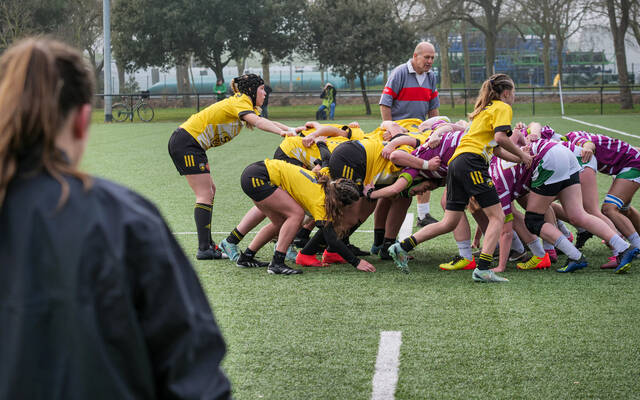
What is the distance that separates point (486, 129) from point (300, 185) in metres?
1.63

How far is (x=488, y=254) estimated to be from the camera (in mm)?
6172

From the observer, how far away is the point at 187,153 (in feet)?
23.6

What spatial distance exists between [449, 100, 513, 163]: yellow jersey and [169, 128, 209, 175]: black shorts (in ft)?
8.07

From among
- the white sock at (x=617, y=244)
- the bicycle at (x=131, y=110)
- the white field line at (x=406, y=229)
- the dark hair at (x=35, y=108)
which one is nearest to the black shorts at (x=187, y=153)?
the white field line at (x=406, y=229)

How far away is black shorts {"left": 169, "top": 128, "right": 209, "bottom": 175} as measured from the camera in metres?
7.21

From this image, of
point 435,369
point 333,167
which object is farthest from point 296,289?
point 435,369

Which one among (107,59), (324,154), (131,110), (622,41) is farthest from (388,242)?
(622,41)

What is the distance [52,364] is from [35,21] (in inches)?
1845

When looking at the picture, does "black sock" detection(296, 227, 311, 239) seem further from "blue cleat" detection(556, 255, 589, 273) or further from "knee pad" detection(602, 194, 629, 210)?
"knee pad" detection(602, 194, 629, 210)

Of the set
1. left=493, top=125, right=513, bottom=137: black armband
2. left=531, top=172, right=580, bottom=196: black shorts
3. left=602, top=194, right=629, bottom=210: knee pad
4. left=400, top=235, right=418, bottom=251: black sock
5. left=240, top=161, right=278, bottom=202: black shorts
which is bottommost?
left=400, top=235, right=418, bottom=251: black sock

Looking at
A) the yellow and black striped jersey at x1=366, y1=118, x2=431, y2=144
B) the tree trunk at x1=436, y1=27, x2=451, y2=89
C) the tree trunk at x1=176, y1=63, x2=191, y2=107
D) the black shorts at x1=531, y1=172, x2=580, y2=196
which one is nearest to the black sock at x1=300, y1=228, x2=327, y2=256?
the yellow and black striped jersey at x1=366, y1=118, x2=431, y2=144

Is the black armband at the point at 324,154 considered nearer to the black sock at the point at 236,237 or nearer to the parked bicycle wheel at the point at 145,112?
the black sock at the point at 236,237

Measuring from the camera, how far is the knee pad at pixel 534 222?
21.3 ft

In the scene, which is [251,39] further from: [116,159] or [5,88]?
[5,88]
